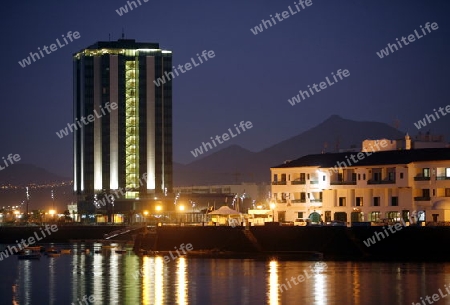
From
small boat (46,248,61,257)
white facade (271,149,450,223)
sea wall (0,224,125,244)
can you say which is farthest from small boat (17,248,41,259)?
sea wall (0,224,125,244)

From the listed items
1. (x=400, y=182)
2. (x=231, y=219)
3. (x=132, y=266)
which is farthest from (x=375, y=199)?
(x=132, y=266)

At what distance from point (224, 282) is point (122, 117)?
119087 millimetres

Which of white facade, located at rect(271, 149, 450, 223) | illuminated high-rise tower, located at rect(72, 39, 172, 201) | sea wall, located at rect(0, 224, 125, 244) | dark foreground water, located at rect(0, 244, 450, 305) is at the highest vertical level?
illuminated high-rise tower, located at rect(72, 39, 172, 201)

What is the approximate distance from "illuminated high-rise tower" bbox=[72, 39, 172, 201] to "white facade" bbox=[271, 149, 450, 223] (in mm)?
72277

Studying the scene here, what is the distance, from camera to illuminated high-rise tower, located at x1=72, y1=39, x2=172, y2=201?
194 m

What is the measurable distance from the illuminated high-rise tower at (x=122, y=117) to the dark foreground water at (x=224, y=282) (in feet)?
312

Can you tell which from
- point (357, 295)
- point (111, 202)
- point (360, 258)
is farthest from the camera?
point (111, 202)

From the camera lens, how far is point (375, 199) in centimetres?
11569

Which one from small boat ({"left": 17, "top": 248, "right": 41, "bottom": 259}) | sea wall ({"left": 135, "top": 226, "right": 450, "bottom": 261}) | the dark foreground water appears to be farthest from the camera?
small boat ({"left": 17, "top": 248, "right": 41, "bottom": 259})

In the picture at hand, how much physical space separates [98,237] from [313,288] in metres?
89.9

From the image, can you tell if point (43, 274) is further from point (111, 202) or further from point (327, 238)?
point (111, 202)

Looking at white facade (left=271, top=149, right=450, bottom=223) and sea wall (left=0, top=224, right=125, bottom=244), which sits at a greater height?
white facade (left=271, top=149, right=450, bottom=223)

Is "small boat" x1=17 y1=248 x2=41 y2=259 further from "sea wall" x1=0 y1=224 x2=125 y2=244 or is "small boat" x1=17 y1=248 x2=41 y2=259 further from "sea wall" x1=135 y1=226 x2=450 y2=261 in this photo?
"sea wall" x1=0 y1=224 x2=125 y2=244

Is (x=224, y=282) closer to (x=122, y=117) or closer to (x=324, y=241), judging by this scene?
(x=324, y=241)
